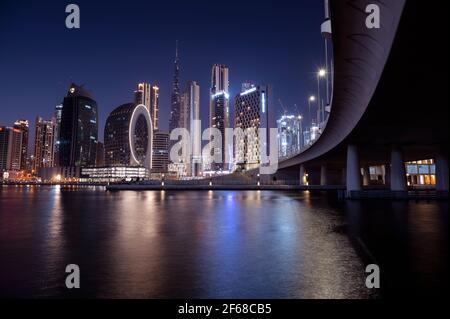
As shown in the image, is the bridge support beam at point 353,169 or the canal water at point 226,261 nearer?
the canal water at point 226,261

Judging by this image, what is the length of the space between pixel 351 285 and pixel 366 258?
155 inches

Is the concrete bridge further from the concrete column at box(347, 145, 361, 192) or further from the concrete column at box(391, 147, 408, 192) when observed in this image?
the concrete column at box(347, 145, 361, 192)

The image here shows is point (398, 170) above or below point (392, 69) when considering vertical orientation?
below

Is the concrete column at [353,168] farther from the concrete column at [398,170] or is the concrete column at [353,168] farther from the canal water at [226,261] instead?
the canal water at [226,261]

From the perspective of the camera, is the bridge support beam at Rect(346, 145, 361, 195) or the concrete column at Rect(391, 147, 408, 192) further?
the bridge support beam at Rect(346, 145, 361, 195)

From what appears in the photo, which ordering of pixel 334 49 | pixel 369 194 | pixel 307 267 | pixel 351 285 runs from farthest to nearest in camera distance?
pixel 369 194 < pixel 334 49 < pixel 307 267 < pixel 351 285

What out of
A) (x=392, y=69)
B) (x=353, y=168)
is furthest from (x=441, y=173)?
(x=392, y=69)

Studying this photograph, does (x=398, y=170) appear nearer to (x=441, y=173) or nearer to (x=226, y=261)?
(x=441, y=173)

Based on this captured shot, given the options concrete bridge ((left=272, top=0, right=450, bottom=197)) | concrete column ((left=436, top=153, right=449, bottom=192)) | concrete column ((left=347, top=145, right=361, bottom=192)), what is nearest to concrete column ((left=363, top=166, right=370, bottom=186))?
concrete column ((left=436, top=153, right=449, bottom=192))

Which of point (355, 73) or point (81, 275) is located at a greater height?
point (355, 73)

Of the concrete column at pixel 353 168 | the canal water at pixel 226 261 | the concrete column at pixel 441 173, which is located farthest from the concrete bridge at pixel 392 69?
the concrete column at pixel 441 173

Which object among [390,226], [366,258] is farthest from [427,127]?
[366,258]
